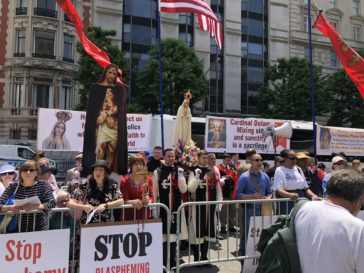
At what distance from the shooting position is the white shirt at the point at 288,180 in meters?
7.02

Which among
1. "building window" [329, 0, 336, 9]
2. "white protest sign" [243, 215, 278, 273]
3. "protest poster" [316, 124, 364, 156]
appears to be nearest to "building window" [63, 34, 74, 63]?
"protest poster" [316, 124, 364, 156]

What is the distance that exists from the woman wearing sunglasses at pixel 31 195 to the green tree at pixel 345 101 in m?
37.7

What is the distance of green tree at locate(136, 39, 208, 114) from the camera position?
105ft

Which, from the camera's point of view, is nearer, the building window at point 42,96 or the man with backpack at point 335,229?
the man with backpack at point 335,229

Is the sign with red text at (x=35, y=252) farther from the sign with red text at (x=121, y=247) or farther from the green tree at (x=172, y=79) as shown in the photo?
the green tree at (x=172, y=79)

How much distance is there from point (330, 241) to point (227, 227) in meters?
3.92

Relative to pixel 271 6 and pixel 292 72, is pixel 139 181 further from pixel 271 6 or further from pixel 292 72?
pixel 271 6

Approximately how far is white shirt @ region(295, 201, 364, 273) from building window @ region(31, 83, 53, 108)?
3647 centimetres

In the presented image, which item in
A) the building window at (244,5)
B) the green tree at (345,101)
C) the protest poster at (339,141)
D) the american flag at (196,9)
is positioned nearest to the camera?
the american flag at (196,9)

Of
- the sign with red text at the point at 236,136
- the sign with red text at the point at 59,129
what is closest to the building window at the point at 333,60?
the sign with red text at the point at 236,136

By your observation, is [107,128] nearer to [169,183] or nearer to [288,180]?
[169,183]

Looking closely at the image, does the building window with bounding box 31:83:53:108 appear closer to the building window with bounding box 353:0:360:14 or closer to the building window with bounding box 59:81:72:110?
the building window with bounding box 59:81:72:110

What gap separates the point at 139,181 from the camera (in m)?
6.11

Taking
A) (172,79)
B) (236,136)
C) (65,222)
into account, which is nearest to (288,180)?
(65,222)
